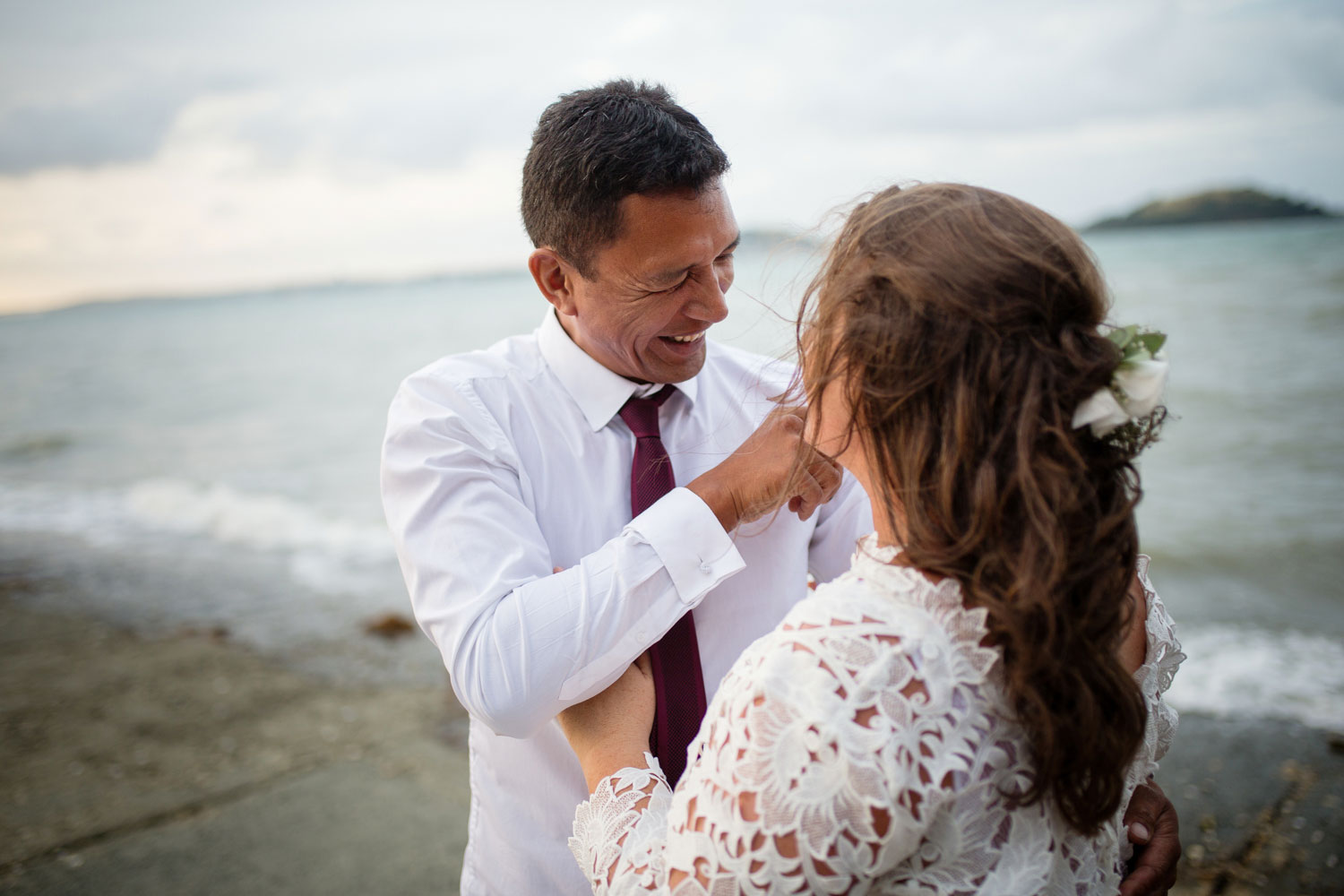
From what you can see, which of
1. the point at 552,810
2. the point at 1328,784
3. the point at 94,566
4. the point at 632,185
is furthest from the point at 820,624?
the point at 94,566

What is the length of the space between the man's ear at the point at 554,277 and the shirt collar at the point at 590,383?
3.7 inches

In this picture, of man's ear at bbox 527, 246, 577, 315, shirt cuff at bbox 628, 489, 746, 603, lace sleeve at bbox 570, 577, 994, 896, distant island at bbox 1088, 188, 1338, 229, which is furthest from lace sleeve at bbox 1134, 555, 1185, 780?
distant island at bbox 1088, 188, 1338, 229

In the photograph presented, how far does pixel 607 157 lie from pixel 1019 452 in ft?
3.81

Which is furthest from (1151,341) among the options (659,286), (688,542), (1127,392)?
(659,286)

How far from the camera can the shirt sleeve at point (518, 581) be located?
147cm

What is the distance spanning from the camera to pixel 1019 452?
1.03 metres

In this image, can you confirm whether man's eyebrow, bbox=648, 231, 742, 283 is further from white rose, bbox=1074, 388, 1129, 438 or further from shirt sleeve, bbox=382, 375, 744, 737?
white rose, bbox=1074, 388, 1129, 438

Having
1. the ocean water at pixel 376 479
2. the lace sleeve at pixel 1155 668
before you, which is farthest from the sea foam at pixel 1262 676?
the lace sleeve at pixel 1155 668

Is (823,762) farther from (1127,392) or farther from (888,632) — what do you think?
(1127,392)

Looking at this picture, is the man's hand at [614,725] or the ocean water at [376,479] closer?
the man's hand at [614,725]

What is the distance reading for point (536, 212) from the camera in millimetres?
2064

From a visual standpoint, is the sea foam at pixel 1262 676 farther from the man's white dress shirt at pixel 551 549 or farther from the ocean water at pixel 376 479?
the man's white dress shirt at pixel 551 549

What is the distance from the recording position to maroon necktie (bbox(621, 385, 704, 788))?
158cm

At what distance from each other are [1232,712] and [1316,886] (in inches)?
58.2
